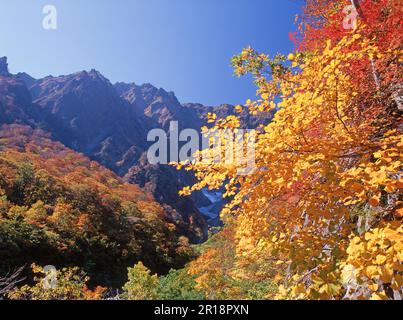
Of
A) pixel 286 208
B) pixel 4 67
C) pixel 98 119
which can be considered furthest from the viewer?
pixel 98 119

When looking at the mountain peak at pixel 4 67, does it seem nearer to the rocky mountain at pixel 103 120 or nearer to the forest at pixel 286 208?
the rocky mountain at pixel 103 120

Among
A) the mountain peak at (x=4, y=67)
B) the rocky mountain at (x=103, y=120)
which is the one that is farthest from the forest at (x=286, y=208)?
the mountain peak at (x=4, y=67)

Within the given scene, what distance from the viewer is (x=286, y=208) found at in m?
5.59

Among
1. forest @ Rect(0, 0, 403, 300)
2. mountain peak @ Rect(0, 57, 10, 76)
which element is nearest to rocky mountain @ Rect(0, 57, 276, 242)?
mountain peak @ Rect(0, 57, 10, 76)

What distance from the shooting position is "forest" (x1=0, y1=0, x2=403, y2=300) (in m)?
3.32

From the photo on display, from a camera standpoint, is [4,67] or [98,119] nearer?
[4,67]

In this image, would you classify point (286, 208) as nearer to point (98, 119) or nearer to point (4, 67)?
point (98, 119)

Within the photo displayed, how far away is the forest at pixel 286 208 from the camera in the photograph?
332cm

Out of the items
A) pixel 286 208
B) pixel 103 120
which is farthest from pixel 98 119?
pixel 286 208

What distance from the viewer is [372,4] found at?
34.4 ft

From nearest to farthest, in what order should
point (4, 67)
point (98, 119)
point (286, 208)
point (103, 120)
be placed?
point (286, 208), point (4, 67), point (98, 119), point (103, 120)

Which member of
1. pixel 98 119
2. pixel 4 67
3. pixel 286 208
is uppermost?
pixel 4 67

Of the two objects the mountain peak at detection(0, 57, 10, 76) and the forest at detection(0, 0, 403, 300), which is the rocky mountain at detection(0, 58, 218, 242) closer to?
the mountain peak at detection(0, 57, 10, 76)
